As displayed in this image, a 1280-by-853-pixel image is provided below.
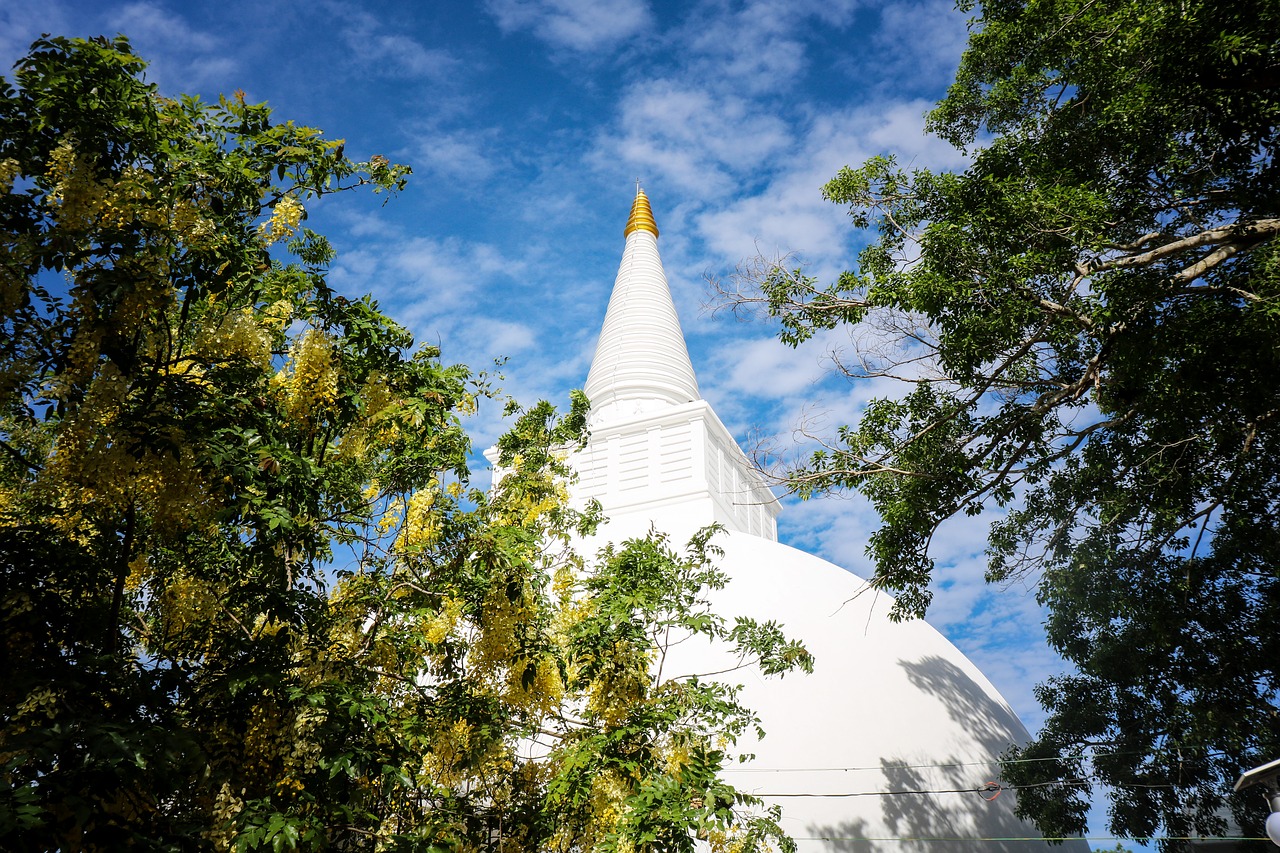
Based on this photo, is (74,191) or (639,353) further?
(639,353)

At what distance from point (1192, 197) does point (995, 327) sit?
2.97 m

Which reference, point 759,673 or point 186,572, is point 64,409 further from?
point 759,673

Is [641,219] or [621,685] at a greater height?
[641,219]

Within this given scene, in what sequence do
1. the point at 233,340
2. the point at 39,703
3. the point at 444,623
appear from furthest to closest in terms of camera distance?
the point at 444,623 < the point at 233,340 < the point at 39,703

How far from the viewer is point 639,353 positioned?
16.6 metres

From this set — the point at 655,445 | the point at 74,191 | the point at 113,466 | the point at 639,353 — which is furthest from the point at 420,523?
the point at 639,353

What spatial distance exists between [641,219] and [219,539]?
57.2 feet

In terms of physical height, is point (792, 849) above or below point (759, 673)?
below

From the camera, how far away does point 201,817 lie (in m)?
3.91

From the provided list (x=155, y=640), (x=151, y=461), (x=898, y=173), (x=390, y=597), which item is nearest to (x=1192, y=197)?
(x=898, y=173)

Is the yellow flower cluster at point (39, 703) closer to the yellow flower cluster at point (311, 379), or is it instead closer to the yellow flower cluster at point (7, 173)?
the yellow flower cluster at point (311, 379)

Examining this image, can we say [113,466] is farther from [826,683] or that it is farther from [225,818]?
[826,683]

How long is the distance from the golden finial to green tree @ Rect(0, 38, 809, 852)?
51.6 ft

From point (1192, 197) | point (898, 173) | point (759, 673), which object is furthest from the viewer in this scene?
point (759, 673)
